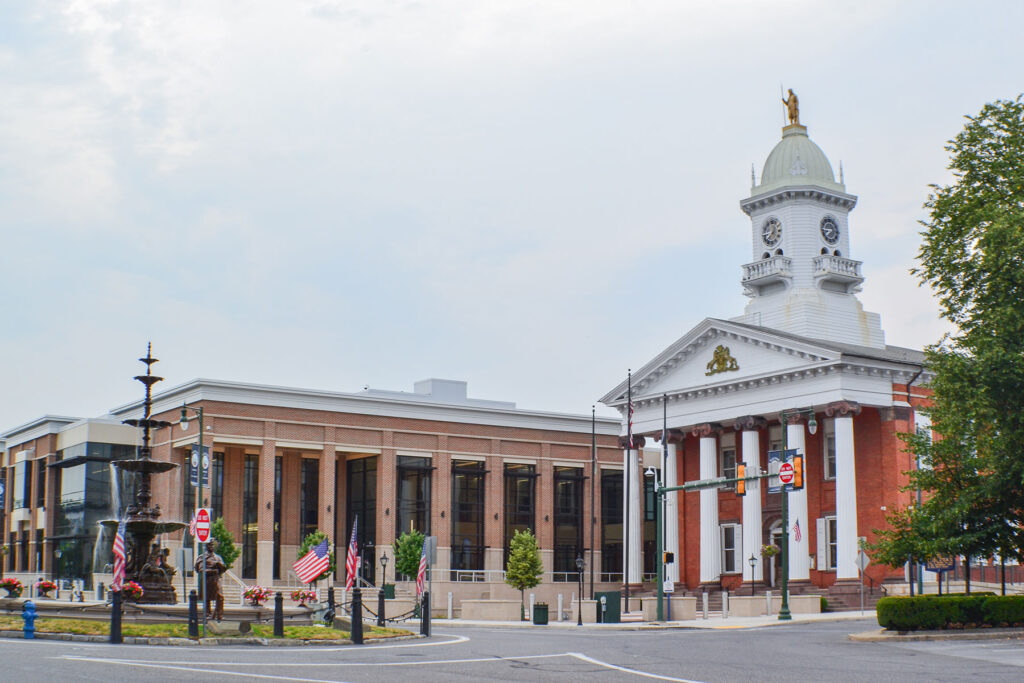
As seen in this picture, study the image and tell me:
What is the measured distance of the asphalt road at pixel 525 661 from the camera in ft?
60.3

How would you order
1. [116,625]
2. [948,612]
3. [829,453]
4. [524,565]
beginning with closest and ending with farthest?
1. [116,625]
2. [948,612]
3. [829,453]
4. [524,565]

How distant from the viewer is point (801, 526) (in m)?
55.2

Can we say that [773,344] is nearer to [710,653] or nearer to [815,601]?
[815,601]

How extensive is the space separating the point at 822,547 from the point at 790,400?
6.92m

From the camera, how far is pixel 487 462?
75.4 meters

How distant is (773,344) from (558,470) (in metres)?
25.2

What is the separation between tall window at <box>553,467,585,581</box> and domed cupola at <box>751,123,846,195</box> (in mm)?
22232

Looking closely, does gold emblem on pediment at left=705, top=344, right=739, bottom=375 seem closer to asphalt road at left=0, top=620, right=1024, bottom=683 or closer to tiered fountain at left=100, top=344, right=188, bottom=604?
asphalt road at left=0, top=620, right=1024, bottom=683

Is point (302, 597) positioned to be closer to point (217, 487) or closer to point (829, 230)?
point (217, 487)

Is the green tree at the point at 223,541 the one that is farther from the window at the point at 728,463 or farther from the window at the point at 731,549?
the window at the point at 728,463

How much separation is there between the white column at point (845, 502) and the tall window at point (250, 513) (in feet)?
115

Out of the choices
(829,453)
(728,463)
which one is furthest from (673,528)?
(829,453)

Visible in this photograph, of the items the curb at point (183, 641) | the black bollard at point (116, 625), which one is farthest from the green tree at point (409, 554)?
the black bollard at point (116, 625)

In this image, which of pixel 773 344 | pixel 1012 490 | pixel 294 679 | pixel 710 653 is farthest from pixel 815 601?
pixel 294 679
